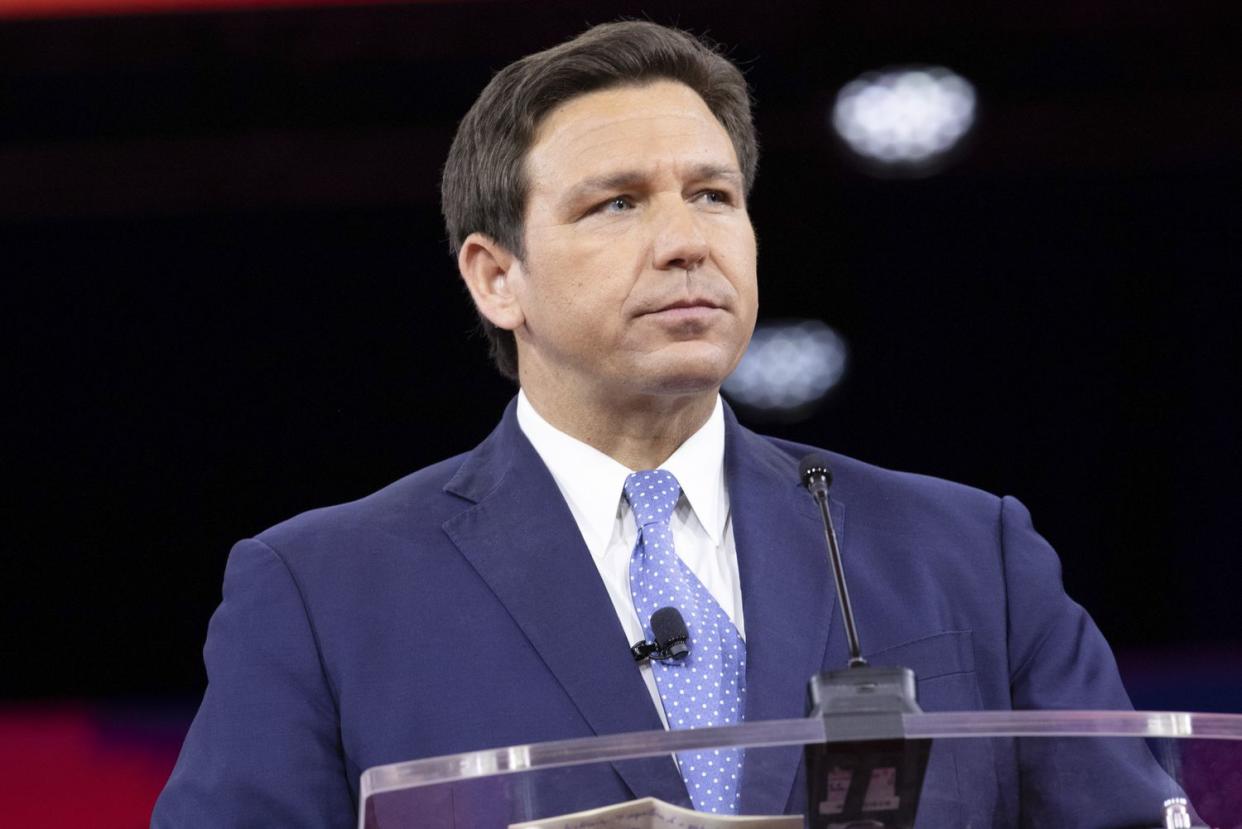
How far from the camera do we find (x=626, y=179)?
2.13m

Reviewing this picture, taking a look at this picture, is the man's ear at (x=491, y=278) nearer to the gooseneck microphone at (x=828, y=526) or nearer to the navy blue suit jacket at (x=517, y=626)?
the navy blue suit jacket at (x=517, y=626)

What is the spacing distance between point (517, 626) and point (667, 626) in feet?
0.62

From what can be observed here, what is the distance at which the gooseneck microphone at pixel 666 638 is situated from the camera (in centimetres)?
183

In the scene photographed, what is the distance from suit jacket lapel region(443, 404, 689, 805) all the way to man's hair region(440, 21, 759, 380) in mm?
300

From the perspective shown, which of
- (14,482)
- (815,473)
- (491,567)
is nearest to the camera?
(815,473)

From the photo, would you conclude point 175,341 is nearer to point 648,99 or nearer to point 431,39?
point 431,39

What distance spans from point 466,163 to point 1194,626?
7.07 feet

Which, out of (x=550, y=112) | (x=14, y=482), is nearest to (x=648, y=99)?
(x=550, y=112)

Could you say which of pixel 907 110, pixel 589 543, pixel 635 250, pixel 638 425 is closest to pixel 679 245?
pixel 635 250

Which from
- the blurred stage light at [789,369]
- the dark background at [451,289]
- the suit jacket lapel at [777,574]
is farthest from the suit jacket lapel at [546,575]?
the blurred stage light at [789,369]

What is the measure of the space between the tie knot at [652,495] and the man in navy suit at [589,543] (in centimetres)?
2

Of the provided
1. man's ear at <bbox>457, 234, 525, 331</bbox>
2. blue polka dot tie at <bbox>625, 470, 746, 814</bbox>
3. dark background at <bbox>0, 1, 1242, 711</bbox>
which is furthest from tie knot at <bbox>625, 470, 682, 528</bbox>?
dark background at <bbox>0, 1, 1242, 711</bbox>

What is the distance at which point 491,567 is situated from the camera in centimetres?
201

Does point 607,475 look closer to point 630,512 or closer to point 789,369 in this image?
point 630,512
